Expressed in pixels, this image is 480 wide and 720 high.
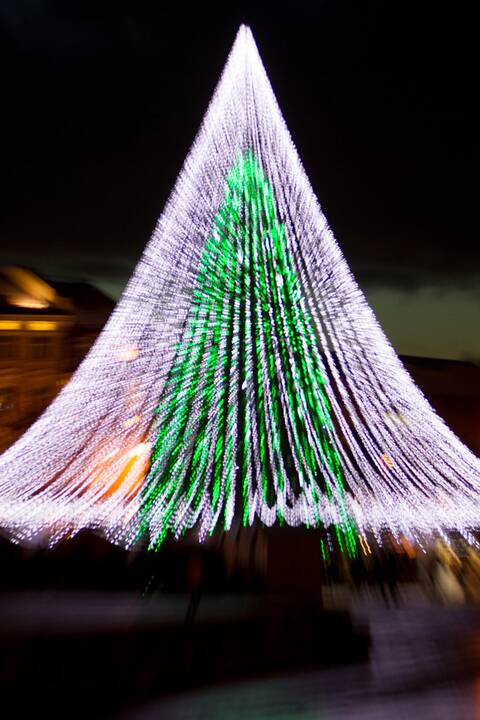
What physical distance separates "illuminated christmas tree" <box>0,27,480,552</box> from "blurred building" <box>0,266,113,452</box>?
49.8 feet

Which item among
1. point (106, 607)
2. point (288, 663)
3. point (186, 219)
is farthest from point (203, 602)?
point (186, 219)

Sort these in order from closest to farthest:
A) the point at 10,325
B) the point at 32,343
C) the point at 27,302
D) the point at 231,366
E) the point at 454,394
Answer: the point at 231,366 < the point at 10,325 < the point at 32,343 < the point at 27,302 < the point at 454,394

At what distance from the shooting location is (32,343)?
2830cm

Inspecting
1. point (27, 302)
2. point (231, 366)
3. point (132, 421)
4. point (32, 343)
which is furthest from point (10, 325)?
point (231, 366)

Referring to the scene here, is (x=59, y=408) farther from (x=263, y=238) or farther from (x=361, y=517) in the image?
(x=361, y=517)

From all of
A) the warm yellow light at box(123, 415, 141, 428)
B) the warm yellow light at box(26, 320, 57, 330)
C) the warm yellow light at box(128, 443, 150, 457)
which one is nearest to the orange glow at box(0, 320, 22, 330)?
the warm yellow light at box(26, 320, 57, 330)

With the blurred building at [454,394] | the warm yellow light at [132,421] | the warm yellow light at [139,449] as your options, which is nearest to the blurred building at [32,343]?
the warm yellow light at [139,449]

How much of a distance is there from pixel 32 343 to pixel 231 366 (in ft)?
62.8

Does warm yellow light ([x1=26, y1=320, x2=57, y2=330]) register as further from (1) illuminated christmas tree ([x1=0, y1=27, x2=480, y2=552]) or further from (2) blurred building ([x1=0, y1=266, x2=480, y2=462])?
(1) illuminated christmas tree ([x1=0, y1=27, x2=480, y2=552])

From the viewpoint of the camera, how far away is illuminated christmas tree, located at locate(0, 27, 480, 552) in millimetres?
10680

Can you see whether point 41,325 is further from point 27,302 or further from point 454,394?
point 454,394

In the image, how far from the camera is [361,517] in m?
11.7

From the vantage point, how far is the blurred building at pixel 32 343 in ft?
89.6

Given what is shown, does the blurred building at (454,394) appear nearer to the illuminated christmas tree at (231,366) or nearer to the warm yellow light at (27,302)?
the warm yellow light at (27,302)
